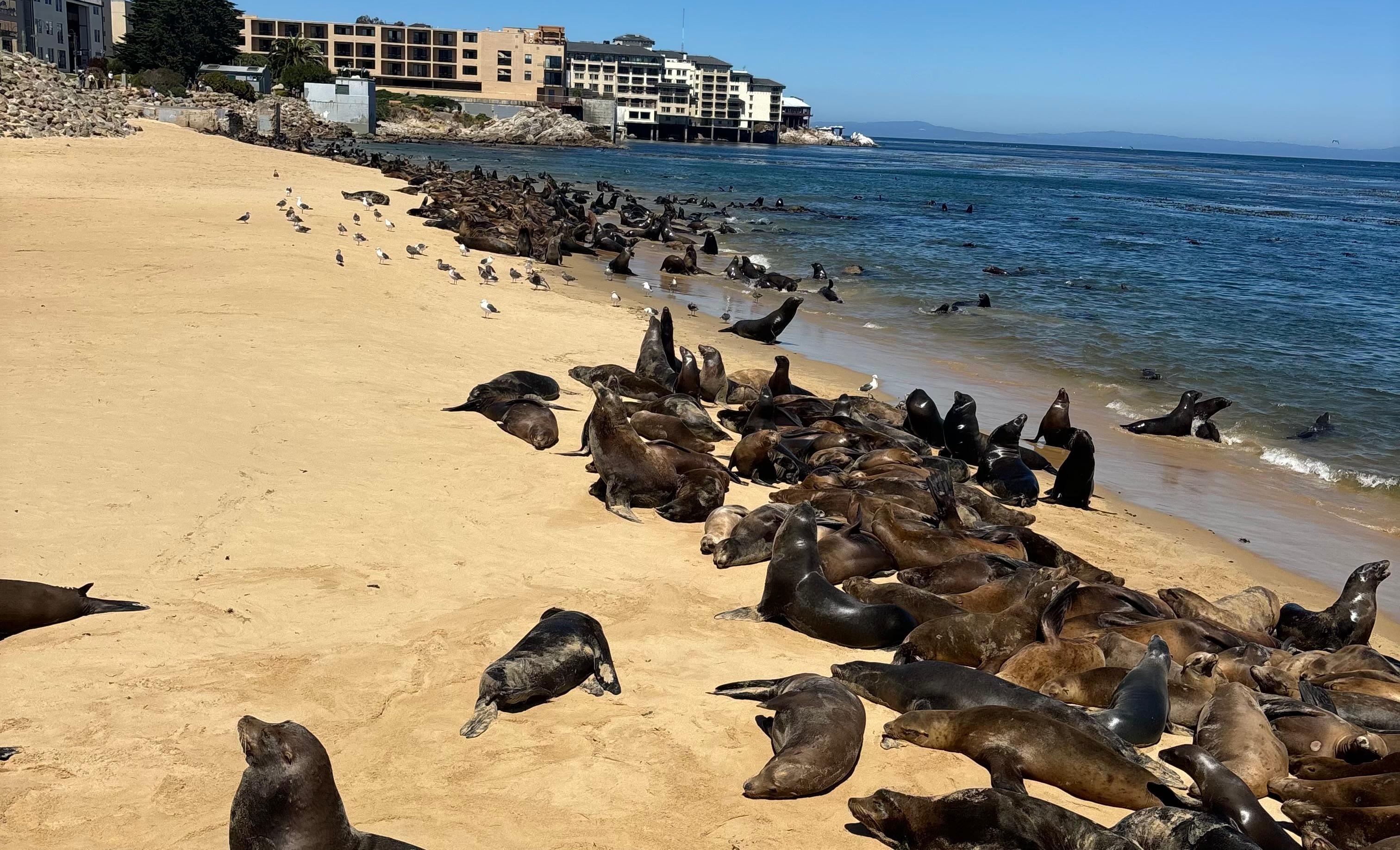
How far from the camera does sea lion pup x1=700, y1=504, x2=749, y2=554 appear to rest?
6742mm

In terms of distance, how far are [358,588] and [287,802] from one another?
241 cm

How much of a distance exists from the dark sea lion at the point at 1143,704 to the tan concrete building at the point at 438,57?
10940cm

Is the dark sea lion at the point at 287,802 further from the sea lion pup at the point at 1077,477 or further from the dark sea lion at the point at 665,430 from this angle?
the sea lion pup at the point at 1077,477

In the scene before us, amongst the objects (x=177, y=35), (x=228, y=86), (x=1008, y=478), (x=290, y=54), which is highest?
(x=290, y=54)

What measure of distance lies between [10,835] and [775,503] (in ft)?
16.5

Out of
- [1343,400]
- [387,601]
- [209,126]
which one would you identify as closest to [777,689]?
[387,601]

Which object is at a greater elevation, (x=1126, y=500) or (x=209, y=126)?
(x=209, y=126)

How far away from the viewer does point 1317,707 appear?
4844mm

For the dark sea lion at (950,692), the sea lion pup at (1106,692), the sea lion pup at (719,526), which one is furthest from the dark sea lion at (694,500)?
the sea lion pup at (1106,692)

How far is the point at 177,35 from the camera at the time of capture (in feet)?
227

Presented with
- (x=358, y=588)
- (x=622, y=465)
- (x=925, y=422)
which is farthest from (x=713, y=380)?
(x=358, y=588)

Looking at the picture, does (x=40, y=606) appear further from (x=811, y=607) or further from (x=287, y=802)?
(x=811, y=607)

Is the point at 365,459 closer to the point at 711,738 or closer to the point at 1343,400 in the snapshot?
the point at 711,738

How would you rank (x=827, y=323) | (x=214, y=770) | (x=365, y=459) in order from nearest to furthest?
(x=214, y=770), (x=365, y=459), (x=827, y=323)
